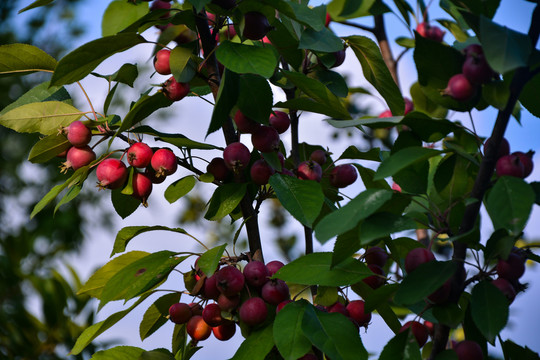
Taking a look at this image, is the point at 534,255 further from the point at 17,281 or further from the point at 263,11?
the point at 17,281

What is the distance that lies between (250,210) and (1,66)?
49 cm

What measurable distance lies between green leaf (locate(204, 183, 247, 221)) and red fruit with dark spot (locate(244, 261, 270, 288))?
0.30 feet

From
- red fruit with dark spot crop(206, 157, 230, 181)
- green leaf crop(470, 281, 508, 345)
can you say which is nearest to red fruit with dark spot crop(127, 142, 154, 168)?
red fruit with dark spot crop(206, 157, 230, 181)

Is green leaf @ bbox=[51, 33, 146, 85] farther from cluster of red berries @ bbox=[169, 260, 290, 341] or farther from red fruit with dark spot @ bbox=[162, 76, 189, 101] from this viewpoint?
cluster of red berries @ bbox=[169, 260, 290, 341]

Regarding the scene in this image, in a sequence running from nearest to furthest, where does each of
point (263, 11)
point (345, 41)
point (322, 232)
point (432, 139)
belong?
1. point (322, 232)
2. point (432, 139)
3. point (263, 11)
4. point (345, 41)

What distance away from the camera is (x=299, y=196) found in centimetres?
79

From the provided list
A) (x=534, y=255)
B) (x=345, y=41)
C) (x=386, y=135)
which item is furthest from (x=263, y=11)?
(x=386, y=135)

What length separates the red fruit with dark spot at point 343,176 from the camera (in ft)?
3.17

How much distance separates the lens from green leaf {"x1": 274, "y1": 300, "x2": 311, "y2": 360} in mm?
693

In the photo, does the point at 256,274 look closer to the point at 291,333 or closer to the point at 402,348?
the point at 291,333

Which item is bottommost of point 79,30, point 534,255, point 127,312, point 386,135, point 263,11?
point 127,312

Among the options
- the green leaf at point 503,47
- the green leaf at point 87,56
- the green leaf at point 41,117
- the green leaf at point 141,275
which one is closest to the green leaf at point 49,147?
the green leaf at point 41,117

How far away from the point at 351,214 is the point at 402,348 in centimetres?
23

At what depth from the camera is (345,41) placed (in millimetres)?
1042
